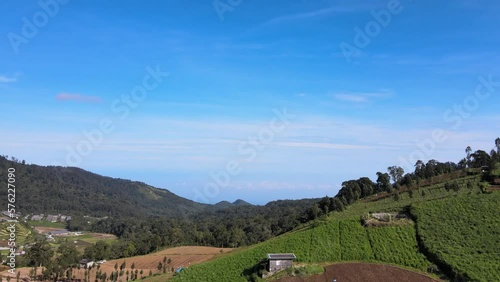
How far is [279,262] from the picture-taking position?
47.4 meters

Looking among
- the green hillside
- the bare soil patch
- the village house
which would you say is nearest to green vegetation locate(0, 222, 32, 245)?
the village house

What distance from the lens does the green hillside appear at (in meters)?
47.1

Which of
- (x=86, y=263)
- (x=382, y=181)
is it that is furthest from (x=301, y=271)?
(x=86, y=263)

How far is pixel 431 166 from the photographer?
86500 millimetres

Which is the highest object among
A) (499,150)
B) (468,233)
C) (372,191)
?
(499,150)

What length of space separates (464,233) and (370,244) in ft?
36.4

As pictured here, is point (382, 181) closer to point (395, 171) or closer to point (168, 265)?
point (395, 171)

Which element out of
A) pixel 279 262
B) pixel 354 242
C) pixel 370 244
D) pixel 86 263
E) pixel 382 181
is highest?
pixel 382 181

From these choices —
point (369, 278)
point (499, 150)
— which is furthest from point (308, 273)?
point (499, 150)

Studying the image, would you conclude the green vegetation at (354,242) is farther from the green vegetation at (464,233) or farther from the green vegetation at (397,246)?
the green vegetation at (464,233)

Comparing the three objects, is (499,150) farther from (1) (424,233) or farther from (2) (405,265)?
(2) (405,265)

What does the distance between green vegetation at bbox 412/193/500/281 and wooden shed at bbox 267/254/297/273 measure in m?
16.0

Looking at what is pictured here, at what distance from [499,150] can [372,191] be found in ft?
86.0

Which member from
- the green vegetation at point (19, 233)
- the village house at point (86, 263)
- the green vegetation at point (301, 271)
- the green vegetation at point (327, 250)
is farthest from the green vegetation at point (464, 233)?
the green vegetation at point (19, 233)
